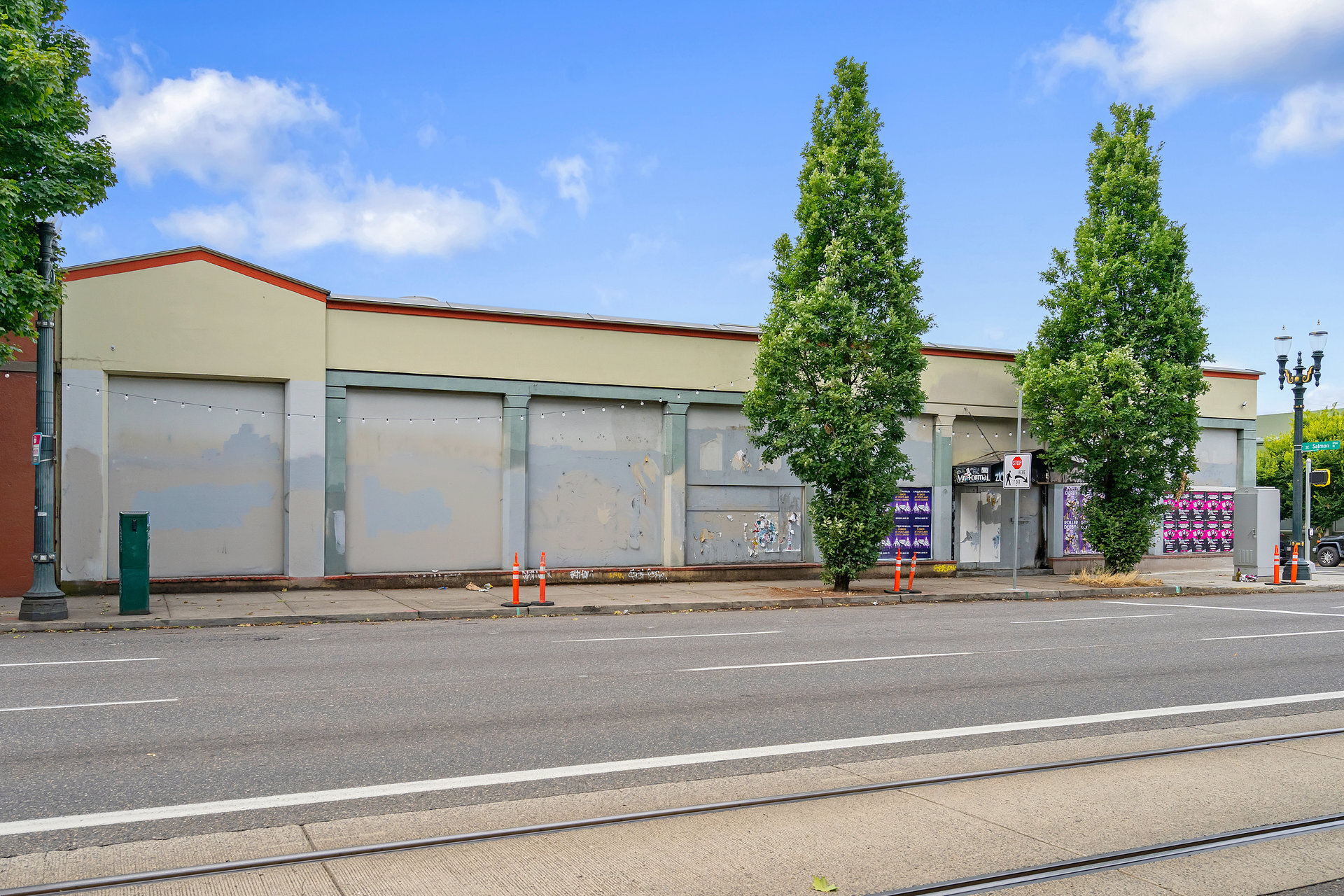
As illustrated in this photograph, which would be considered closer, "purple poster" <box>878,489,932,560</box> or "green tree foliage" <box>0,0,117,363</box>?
"green tree foliage" <box>0,0,117,363</box>

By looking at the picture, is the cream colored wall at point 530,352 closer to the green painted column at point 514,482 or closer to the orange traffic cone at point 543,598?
the green painted column at point 514,482

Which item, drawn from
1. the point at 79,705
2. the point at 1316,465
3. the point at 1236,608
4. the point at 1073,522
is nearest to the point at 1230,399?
the point at 1073,522

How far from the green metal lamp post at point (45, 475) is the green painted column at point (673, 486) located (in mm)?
11580

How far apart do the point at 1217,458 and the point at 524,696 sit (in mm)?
27163

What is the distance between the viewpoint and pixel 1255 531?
86.2 ft

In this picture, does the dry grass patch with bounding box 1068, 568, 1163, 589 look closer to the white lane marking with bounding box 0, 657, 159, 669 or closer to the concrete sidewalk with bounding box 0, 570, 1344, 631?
the concrete sidewalk with bounding box 0, 570, 1344, 631

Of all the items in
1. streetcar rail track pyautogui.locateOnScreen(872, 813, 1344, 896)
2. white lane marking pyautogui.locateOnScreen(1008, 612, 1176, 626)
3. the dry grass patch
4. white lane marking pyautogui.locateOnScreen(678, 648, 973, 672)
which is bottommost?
the dry grass patch

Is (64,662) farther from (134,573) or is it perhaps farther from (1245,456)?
(1245,456)

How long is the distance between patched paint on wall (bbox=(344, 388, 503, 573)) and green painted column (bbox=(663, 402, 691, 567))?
12.1ft

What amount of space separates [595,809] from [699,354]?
1756 centimetres

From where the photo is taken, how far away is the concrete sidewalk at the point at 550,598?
51.3ft

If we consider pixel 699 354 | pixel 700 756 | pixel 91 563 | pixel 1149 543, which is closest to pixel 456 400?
pixel 699 354

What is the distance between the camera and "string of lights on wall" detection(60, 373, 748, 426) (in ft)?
60.7

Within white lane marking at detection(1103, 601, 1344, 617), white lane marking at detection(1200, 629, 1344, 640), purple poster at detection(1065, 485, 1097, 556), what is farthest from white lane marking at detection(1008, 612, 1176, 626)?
purple poster at detection(1065, 485, 1097, 556)
